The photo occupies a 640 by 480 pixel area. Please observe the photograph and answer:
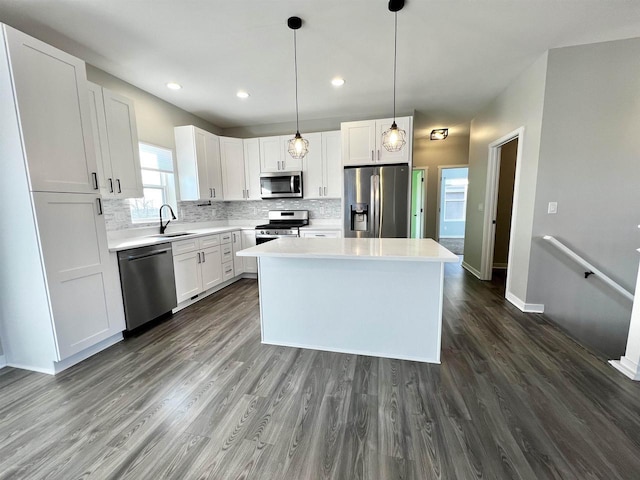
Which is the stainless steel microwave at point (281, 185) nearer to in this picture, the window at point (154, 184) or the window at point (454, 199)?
the window at point (154, 184)

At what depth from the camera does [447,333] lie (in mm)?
2557

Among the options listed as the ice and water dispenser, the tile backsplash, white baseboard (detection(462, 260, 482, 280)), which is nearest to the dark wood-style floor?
white baseboard (detection(462, 260, 482, 280))

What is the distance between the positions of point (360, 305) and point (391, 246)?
0.56 metres

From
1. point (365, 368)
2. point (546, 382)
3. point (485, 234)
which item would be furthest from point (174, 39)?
point (485, 234)

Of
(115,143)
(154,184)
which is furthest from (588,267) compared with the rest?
(154,184)

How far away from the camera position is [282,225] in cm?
448

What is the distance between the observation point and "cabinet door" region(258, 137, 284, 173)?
4.46 metres

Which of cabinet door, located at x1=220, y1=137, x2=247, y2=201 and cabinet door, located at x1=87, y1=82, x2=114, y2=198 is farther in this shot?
cabinet door, located at x1=220, y1=137, x2=247, y2=201

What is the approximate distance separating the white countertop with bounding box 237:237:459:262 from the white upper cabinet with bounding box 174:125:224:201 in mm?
2152

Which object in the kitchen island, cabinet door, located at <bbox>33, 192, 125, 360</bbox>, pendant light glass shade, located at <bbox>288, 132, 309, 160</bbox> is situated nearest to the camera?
cabinet door, located at <bbox>33, 192, 125, 360</bbox>

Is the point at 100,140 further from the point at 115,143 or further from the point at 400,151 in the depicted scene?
the point at 400,151

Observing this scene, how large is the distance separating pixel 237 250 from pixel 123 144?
2.08 meters

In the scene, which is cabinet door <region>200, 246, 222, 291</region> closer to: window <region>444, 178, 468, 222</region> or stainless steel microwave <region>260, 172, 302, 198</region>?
stainless steel microwave <region>260, 172, 302, 198</region>

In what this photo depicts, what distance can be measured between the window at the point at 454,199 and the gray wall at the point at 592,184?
595cm
